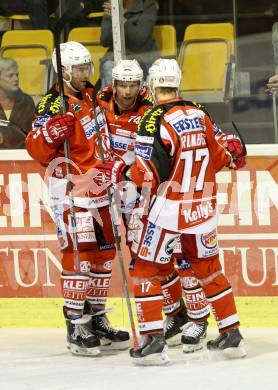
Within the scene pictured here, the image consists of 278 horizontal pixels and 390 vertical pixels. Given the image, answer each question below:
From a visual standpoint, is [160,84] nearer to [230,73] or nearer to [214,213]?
[214,213]

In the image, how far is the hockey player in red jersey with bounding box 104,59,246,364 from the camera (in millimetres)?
5625

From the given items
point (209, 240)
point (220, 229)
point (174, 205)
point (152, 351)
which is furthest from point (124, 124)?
point (152, 351)

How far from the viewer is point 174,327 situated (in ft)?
21.0

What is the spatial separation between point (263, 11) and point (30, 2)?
1312 mm

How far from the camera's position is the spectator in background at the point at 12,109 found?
7020 millimetres

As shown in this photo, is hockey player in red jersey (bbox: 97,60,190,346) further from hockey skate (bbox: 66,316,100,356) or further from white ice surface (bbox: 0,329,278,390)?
hockey skate (bbox: 66,316,100,356)

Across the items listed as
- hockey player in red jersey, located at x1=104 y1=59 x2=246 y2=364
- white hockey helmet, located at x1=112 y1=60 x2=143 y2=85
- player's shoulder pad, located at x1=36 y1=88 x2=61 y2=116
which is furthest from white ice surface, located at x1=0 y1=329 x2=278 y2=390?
white hockey helmet, located at x1=112 y1=60 x2=143 y2=85

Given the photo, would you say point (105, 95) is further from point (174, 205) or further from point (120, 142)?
point (174, 205)

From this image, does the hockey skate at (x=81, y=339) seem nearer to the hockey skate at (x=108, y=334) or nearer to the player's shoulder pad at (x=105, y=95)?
the hockey skate at (x=108, y=334)

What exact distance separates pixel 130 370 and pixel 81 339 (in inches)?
20.3

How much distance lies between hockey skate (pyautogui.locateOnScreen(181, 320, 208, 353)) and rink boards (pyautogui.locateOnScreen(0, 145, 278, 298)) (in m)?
0.64

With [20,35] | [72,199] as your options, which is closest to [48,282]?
[72,199]

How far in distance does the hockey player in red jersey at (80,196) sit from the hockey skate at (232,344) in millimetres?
684

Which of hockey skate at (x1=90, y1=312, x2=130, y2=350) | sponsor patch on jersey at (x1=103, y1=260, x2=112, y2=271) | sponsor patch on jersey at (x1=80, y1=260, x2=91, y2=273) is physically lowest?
hockey skate at (x1=90, y1=312, x2=130, y2=350)
